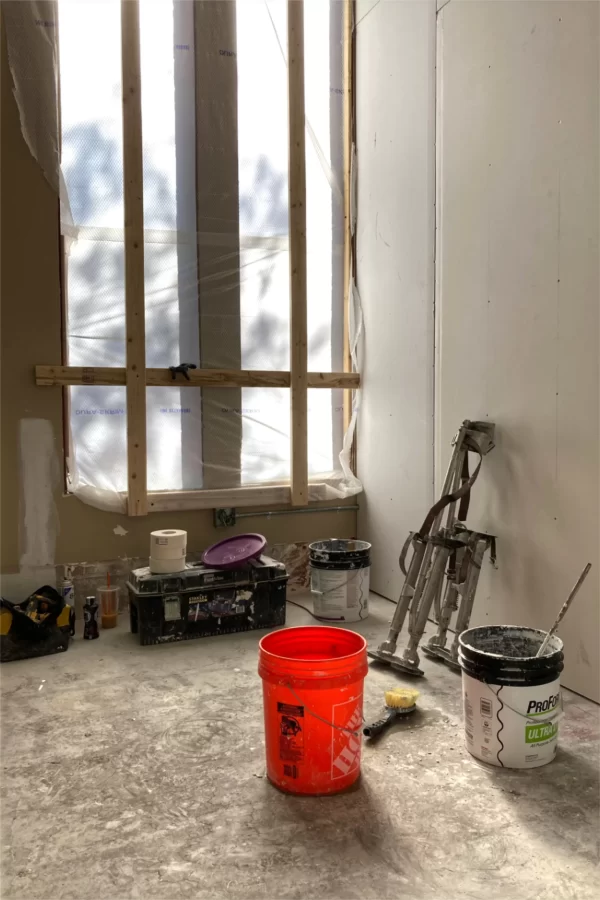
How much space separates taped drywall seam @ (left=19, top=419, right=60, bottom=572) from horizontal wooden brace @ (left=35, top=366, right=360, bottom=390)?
0.78 feet

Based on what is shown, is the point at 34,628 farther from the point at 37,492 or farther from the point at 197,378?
the point at 197,378

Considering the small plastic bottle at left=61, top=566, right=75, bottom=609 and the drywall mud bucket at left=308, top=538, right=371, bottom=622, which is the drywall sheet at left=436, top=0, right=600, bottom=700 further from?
the small plastic bottle at left=61, top=566, right=75, bottom=609

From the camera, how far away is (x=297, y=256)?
12.8 ft

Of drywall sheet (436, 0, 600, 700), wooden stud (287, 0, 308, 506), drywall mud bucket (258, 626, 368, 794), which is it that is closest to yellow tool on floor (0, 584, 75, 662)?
wooden stud (287, 0, 308, 506)

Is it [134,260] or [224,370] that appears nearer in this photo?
[134,260]

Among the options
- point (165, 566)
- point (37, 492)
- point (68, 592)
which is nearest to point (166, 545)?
point (165, 566)

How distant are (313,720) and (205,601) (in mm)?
1497

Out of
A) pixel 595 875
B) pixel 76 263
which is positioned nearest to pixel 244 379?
pixel 76 263

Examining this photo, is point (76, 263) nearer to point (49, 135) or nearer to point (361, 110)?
point (49, 135)

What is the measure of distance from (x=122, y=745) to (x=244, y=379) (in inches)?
82.9

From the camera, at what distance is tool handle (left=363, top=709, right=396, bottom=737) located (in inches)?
87.7

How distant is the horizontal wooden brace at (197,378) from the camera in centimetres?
348

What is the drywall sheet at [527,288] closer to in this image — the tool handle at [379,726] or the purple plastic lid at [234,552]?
the tool handle at [379,726]

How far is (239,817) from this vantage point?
178 cm
